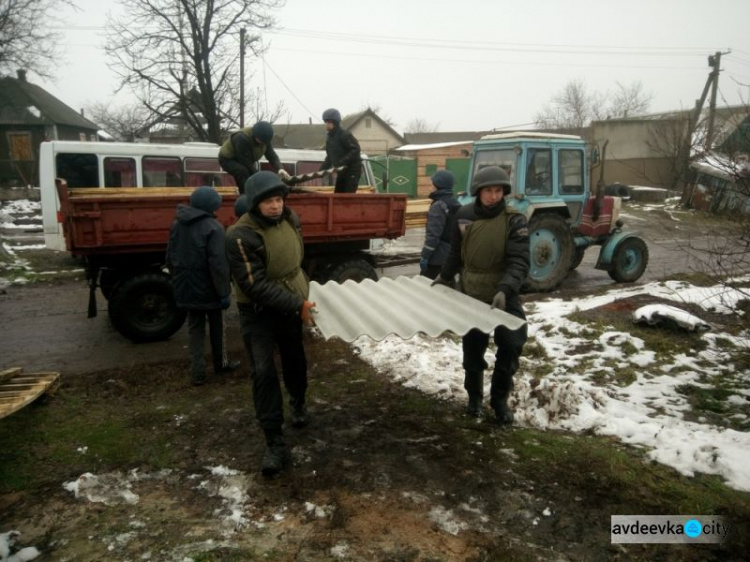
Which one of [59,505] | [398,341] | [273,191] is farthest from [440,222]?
[59,505]

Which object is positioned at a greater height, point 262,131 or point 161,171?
point 262,131

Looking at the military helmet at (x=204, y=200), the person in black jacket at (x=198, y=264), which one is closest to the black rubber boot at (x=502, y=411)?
the person in black jacket at (x=198, y=264)

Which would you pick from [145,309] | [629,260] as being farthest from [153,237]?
[629,260]

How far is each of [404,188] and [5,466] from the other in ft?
72.6

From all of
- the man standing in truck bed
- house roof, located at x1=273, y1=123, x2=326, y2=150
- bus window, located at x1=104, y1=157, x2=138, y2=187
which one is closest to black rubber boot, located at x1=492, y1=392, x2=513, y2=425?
the man standing in truck bed

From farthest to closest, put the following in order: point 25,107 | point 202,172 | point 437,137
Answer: point 437,137
point 25,107
point 202,172

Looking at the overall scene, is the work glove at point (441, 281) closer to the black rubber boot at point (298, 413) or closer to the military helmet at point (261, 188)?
the black rubber boot at point (298, 413)

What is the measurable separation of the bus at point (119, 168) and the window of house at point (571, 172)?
3.54 meters

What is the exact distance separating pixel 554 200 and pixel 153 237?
635 centimetres

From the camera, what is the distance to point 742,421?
3.87m

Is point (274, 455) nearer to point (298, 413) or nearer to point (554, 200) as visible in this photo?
point (298, 413)

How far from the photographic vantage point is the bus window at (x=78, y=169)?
9609 mm

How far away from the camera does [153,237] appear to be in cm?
604

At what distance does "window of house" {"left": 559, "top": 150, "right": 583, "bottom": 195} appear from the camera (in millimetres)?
8586
